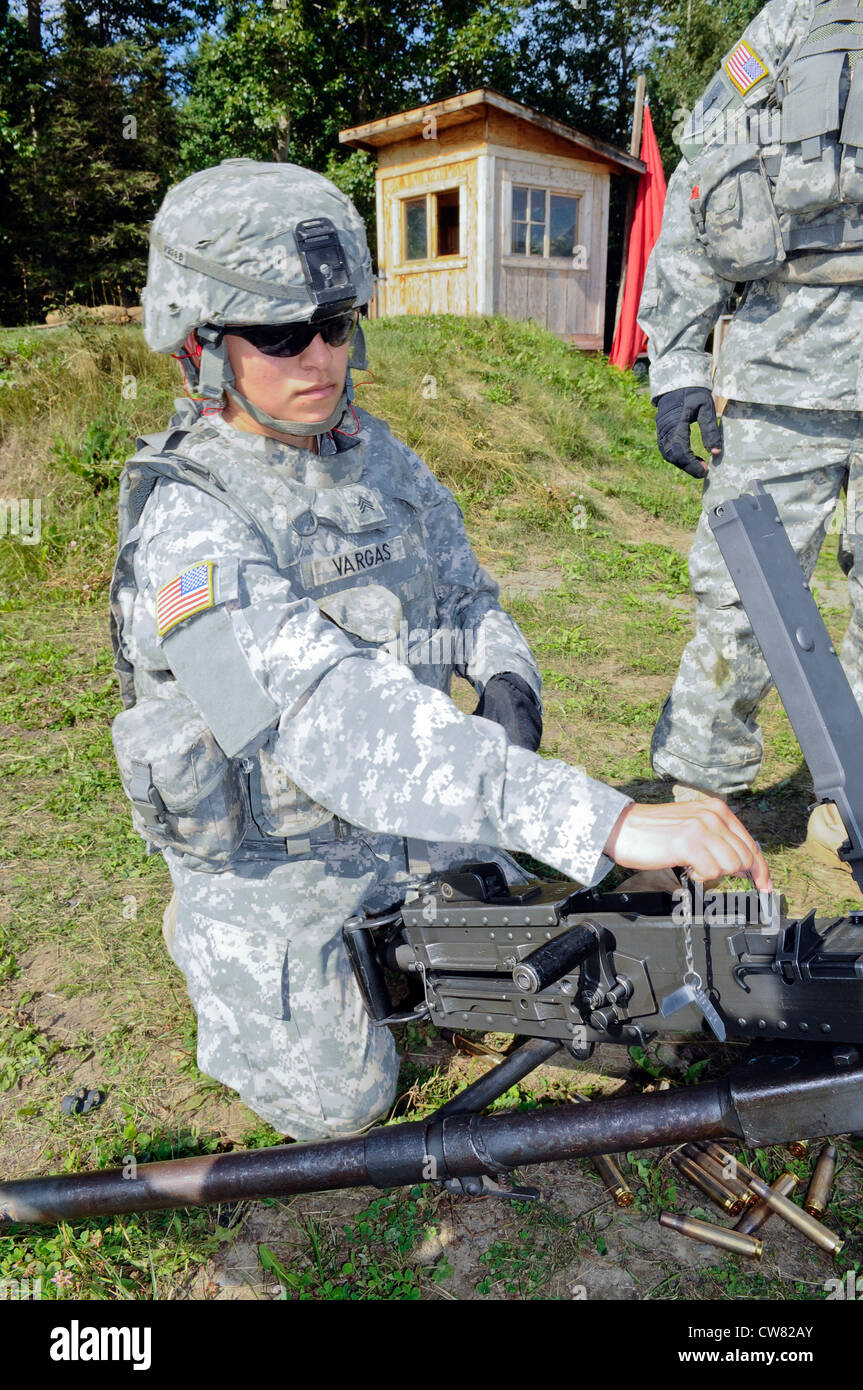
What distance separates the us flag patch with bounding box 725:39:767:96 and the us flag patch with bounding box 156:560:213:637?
2.70 meters

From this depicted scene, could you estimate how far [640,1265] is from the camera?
2.12m

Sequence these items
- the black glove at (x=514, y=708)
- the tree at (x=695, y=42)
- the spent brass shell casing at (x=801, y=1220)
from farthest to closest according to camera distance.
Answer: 1. the tree at (x=695, y=42)
2. the black glove at (x=514, y=708)
3. the spent brass shell casing at (x=801, y=1220)

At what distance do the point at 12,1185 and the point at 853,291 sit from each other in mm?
3581

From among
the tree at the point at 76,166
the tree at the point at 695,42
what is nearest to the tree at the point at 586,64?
the tree at the point at 695,42

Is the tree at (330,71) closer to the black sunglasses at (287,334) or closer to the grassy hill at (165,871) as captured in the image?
the grassy hill at (165,871)

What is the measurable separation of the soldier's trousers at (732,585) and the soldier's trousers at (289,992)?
1499 millimetres

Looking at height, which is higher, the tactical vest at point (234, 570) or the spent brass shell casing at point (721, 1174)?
the tactical vest at point (234, 570)

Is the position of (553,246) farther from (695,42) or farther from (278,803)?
(278,803)

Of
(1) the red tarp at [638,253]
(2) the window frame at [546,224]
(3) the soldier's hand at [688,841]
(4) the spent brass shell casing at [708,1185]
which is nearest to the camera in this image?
(3) the soldier's hand at [688,841]

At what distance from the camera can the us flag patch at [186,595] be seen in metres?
1.93

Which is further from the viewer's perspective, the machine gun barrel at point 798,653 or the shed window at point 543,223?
the shed window at point 543,223

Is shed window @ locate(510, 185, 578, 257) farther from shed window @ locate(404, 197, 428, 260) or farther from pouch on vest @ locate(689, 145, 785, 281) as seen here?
pouch on vest @ locate(689, 145, 785, 281)

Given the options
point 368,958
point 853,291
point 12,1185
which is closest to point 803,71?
point 853,291
